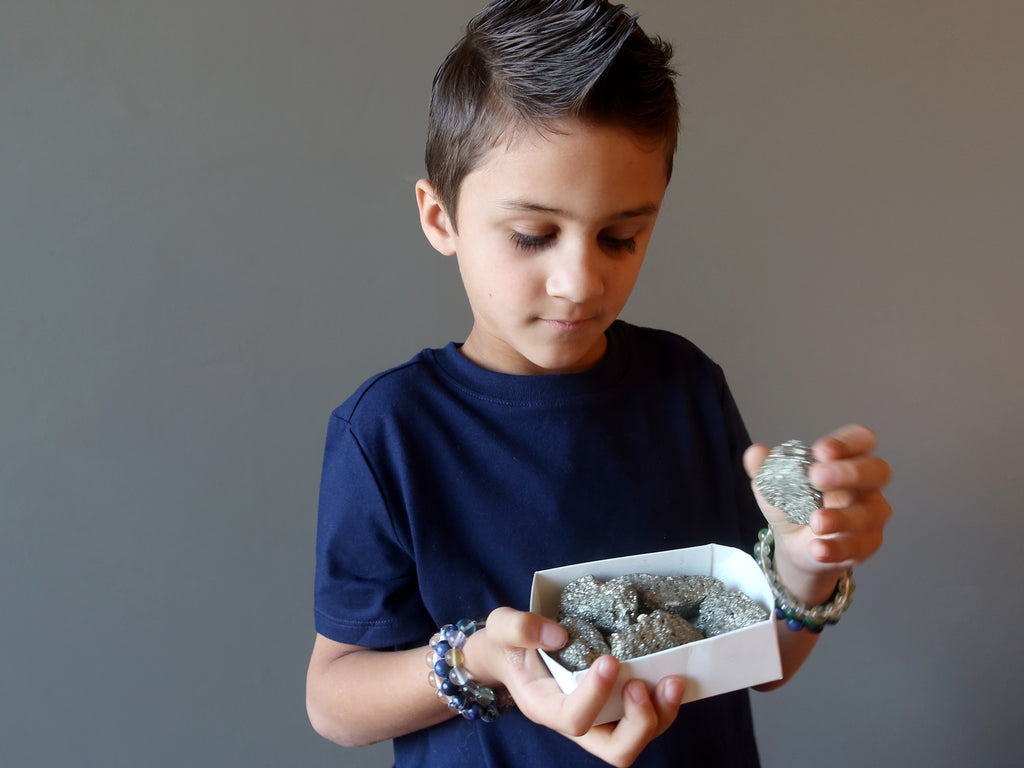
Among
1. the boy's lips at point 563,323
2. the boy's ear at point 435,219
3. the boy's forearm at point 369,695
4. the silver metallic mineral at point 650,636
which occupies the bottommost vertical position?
the boy's forearm at point 369,695

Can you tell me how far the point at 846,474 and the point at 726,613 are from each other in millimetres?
125

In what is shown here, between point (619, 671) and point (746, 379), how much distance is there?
35.8 inches

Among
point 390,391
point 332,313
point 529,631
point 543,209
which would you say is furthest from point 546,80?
point 332,313

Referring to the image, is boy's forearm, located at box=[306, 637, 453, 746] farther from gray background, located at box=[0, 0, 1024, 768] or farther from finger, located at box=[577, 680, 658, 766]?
gray background, located at box=[0, 0, 1024, 768]

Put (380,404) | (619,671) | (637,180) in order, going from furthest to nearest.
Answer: (380,404)
(637,180)
(619,671)

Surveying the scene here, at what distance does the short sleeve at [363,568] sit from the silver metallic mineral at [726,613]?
0.24 metres

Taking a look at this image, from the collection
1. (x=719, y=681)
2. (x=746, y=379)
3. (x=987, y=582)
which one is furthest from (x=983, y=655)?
(x=719, y=681)

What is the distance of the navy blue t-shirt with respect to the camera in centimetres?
71

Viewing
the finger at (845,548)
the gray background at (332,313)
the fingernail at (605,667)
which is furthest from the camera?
the gray background at (332,313)

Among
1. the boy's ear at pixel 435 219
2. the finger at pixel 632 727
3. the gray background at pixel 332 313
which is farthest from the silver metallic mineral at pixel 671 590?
the gray background at pixel 332 313

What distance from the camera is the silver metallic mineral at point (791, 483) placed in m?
0.59

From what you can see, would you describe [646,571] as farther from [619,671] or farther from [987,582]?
[987,582]

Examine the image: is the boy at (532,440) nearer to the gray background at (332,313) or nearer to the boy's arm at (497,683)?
the boy's arm at (497,683)

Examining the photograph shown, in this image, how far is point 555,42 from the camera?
0.65m
